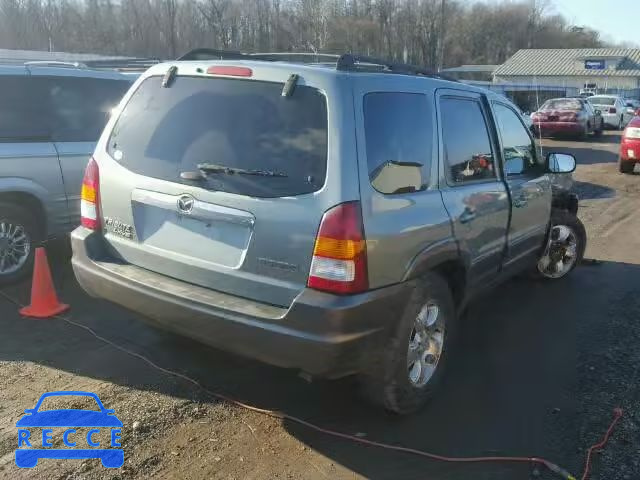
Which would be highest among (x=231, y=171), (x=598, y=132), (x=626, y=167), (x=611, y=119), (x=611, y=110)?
(x=231, y=171)

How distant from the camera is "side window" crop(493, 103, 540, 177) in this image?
15.6 ft

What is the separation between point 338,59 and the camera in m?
Answer: 3.38

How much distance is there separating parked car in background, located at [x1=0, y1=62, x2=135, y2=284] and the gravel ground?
52 cm

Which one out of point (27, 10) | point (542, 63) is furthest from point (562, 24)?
point (27, 10)

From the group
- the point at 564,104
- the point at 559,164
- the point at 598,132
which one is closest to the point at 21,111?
the point at 559,164

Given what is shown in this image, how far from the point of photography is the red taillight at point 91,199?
12.4 ft

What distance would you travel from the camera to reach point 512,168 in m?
4.81

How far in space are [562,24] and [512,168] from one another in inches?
5344

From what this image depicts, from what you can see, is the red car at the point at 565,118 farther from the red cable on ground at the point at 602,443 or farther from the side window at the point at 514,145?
the red cable on ground at the point at 602,443

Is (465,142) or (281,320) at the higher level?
(465,142)

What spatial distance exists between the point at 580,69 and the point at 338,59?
81.1 metres

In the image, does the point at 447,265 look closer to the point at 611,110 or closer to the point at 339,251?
the point at 339,251

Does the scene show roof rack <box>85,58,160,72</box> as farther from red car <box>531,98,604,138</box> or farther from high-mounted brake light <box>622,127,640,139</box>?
red car <box>531,98,604,138</box>

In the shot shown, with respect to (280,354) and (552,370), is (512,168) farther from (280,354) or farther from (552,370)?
(280,354)
